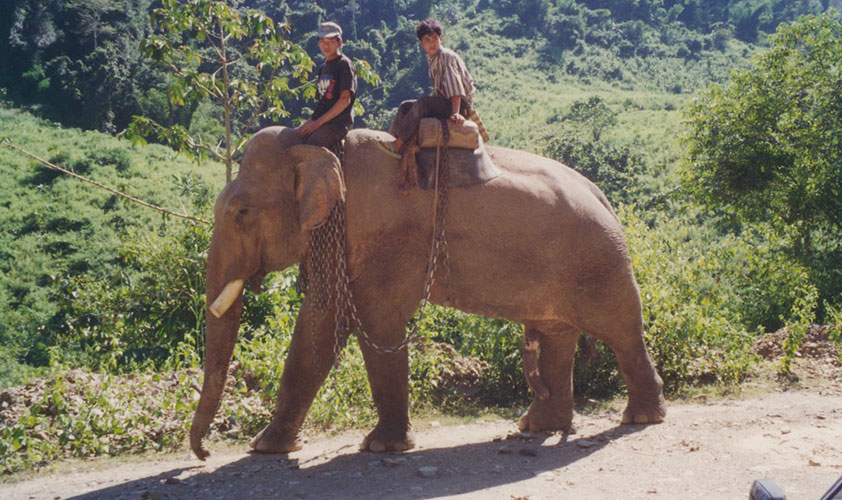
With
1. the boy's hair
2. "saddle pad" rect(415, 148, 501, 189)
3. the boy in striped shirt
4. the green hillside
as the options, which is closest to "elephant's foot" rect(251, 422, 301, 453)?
"saddle pad" rect(415, 148, 501, 189)

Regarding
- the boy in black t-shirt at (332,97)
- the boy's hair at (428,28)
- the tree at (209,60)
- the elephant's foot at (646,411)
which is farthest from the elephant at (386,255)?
the tree at (209,60)

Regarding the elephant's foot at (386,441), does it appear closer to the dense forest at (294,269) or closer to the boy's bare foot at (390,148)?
the dense forest at (294,269)

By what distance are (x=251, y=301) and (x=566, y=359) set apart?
4.43 m

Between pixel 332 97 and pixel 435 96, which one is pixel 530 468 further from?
pixel 332 97

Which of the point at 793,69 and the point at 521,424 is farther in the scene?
the point at 793,69

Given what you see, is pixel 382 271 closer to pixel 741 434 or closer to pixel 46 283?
pixel 741 434

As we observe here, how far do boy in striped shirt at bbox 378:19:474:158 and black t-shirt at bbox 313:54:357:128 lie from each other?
0.33 metres

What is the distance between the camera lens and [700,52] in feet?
199

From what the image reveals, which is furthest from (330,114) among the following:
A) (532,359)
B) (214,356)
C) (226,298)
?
(532,359)

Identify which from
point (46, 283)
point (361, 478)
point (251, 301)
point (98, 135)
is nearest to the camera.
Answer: point (361, 478)

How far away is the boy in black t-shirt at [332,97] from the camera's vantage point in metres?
5.04

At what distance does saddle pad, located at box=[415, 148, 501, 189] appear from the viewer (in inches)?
198

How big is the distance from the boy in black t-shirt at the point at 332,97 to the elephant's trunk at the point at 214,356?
1.12 metres

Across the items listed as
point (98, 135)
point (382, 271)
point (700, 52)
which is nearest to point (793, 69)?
point (382, 271)
